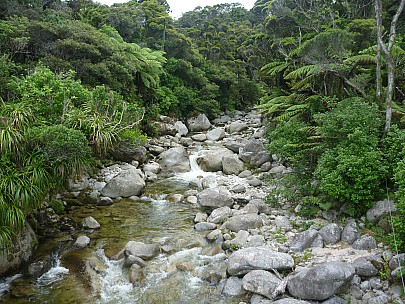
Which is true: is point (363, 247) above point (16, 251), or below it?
below

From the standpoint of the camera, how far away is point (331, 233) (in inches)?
258

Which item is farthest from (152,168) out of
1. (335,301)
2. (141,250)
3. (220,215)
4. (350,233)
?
(335,301)

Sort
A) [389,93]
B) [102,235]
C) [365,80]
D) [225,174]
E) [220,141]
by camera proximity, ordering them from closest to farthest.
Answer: [389,93]
[102,235]
[365,80]
[225,174]
[220,141]

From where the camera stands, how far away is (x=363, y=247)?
235 inches

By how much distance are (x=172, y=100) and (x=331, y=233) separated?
57.2 feet

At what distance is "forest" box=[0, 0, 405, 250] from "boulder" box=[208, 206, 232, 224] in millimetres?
1540

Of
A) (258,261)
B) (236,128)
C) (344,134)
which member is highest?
(344,134)

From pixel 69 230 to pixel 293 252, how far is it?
531 centimetres

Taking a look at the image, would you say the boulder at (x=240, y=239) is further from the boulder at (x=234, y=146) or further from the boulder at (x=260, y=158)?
the boulder at (x=234, y=146)

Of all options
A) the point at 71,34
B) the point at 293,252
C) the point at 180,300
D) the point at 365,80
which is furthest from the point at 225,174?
the point at 71,34

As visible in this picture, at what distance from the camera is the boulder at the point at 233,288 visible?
5.51 meters

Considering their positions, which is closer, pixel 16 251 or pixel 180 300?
pixel 180 300

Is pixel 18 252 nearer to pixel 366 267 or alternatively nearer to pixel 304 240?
pixel 304 240

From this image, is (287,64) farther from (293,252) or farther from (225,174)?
(293,252)
